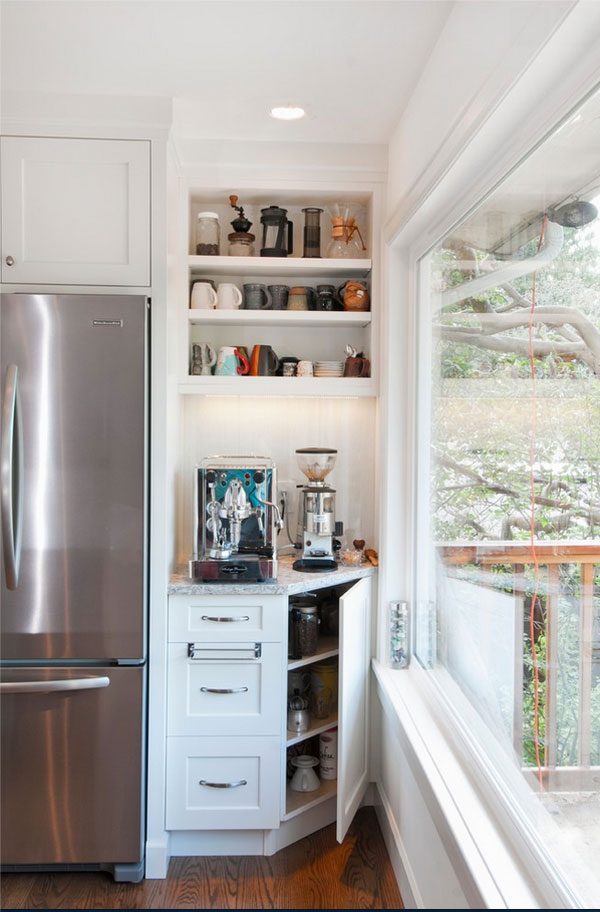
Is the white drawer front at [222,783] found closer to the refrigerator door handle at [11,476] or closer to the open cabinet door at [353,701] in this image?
the open cabinet door at [353,701]

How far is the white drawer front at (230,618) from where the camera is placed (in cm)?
254

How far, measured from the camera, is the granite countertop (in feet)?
8.31

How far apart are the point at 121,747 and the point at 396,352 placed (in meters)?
1.65

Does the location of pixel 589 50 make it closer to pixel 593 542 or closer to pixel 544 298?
pixel 544 298

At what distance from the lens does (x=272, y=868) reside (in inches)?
99.3

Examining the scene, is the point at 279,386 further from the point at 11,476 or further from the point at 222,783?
the point at 222,783

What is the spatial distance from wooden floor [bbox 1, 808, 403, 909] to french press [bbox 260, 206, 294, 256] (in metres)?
2.18

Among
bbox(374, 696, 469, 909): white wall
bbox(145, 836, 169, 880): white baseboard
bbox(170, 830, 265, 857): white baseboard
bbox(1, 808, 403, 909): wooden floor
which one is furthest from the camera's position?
bbox(170, 830, 265, 857): white baseboard

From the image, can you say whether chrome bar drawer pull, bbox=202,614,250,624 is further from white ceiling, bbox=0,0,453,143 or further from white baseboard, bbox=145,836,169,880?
white ceiling, bbox=0,0,453,143

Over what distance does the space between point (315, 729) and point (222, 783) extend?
0.39m

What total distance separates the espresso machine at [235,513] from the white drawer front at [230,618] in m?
0.15

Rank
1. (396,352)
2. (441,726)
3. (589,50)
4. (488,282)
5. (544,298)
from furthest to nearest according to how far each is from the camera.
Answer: (396,352), (441,726), (488,282), (544,298), (589,50)

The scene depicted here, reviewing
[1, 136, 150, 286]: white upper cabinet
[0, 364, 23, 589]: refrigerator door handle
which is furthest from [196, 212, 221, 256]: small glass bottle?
[0, 364, 23, 589]: refrigerator door handle

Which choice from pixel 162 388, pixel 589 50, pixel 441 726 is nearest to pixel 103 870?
pixel 441 726
